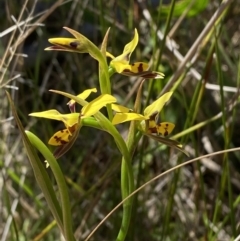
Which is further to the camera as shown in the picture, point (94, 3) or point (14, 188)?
point (94, 3)

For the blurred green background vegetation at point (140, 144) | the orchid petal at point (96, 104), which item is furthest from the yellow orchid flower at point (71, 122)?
the blurred green background vegetation at point (140, 144)

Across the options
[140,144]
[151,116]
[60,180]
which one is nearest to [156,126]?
[151,116]

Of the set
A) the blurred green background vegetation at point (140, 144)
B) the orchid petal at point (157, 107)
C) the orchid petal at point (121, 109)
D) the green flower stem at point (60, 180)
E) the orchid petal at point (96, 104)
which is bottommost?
the blurred green background vegetation at point (140, 144)

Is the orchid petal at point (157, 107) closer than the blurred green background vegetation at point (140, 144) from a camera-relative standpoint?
Yes

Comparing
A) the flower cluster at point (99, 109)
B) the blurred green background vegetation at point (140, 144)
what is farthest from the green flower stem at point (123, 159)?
the blurred green background vegetation at point (140, 144)

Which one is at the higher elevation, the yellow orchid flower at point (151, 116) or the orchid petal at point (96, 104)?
the orchid petal at point (96, 104)

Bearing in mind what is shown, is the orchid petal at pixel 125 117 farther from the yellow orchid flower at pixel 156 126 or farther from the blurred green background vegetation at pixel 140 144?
the blurred green background vegetation at pixel 140 144

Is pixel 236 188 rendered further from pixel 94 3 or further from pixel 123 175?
pixel 123 175

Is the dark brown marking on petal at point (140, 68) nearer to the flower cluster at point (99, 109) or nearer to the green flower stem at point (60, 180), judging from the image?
the flower cluster at point (99, 109)

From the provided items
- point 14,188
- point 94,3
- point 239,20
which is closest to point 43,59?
point 94,3
